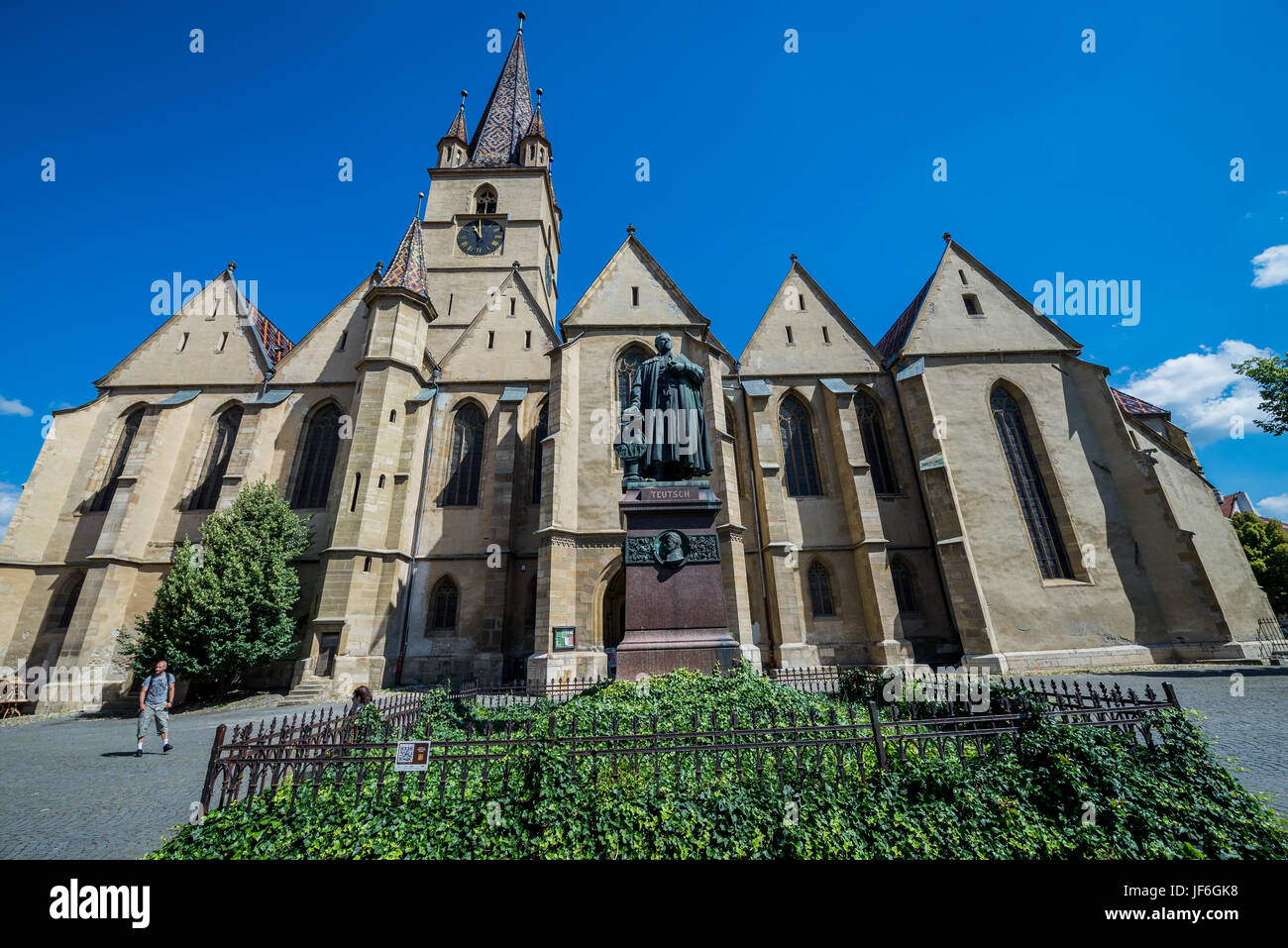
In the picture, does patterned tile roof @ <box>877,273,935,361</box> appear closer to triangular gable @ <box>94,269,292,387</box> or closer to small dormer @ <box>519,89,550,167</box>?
small dormer @ <box>519,89,550,167</box>

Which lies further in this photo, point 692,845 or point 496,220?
point 496,220

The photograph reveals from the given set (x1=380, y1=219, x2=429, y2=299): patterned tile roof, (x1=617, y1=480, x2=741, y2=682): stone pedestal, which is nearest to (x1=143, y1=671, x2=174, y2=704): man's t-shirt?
(x1=617, y1=480, x2=741, y2=682): stone pedestal

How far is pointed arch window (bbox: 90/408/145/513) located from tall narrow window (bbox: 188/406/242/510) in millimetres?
2519

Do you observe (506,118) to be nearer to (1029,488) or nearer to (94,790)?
(1029,488)

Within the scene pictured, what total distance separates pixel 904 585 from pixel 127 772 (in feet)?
71.4

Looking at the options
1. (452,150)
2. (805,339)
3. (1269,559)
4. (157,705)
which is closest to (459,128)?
(452,150)

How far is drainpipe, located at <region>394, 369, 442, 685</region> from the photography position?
1822 centimetres

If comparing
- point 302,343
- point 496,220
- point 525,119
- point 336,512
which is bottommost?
point 336,512

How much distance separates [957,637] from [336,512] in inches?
907

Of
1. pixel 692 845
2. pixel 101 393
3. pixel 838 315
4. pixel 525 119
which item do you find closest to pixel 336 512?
pixel 101 393

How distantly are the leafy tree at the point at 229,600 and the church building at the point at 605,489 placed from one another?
135 centimetres

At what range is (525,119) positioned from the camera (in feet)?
127

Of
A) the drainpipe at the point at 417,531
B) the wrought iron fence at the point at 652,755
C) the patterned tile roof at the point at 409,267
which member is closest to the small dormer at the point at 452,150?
the patterned tile roof at the point at 409,267
